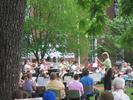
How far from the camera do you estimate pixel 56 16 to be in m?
36.7

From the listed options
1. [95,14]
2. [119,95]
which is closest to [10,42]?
[119,95]

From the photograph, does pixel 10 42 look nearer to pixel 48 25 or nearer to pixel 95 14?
pixel 95 14

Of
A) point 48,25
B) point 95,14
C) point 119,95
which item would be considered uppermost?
point 48,25

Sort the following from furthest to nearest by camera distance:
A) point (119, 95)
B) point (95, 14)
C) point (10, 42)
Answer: point (95, 14), point (119, 95), point (10, 42)

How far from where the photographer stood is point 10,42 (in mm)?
7598

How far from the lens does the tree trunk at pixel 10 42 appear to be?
7496 millimetres

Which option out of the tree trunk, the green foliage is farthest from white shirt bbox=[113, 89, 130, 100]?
the tree trunk

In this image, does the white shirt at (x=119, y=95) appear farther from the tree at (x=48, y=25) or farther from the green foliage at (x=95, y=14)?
the tree at (x=48, y=25)

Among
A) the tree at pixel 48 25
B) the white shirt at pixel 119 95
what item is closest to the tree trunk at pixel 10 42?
the white shirt at pixel 119 95

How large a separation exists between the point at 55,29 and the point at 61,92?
22.7m

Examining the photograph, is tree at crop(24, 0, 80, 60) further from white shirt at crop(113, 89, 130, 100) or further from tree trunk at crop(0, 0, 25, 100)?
tree trunk at crop(0, 0, 25, 100)

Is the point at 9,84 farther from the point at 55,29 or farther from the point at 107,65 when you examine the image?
the point at 55,29

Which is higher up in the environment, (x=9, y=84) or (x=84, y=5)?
(x=84, y=5)

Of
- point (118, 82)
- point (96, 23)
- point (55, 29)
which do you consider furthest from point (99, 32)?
point (55, 29)
